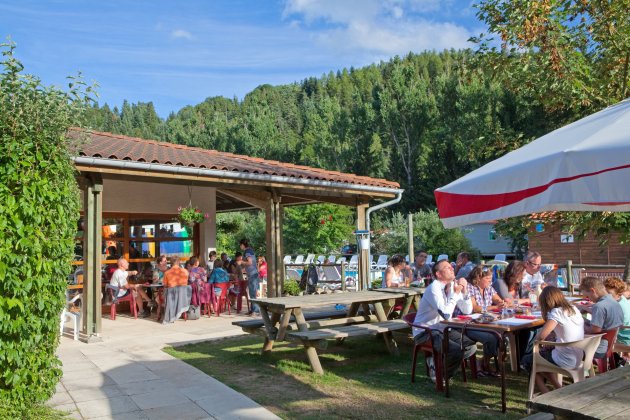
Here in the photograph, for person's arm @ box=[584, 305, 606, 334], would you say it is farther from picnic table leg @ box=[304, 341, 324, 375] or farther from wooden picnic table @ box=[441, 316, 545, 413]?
picnic table leg @ box=[304, 341, 324, 375]

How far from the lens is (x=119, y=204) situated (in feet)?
36.0

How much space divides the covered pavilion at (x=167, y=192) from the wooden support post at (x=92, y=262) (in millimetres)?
14

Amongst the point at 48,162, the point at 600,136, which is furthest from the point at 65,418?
the point at 600,136

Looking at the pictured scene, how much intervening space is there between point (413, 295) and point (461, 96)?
28.1m

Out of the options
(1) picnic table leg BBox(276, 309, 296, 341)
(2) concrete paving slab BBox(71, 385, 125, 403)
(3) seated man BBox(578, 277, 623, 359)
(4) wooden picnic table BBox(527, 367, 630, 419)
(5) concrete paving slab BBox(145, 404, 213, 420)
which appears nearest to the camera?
(4) wooden picnic table BBox(527, 367, 630, 419)

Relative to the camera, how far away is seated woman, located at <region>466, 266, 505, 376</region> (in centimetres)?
526

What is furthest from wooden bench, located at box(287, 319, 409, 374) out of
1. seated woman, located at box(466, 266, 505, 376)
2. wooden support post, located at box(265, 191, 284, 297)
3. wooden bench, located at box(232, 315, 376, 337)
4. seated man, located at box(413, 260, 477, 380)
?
wooden support post, located at box(265, 191, 284, 297)

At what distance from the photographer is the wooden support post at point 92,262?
307 inches

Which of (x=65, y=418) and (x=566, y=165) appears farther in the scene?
(x=65, y=418)

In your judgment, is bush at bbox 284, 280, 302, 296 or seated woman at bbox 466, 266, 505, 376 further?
bush at bbox 284, 280, 302, 296

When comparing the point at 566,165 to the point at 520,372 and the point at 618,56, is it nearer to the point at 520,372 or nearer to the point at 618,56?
the point at 520,372

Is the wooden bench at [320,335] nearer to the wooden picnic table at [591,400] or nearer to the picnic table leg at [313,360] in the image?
the picnic table leg at [313,360]

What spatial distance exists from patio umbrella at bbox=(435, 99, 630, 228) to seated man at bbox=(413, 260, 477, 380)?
2.20 metres

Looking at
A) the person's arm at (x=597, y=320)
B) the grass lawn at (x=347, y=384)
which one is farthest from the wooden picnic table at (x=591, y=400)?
the person's arm at (x=597, y=320)
